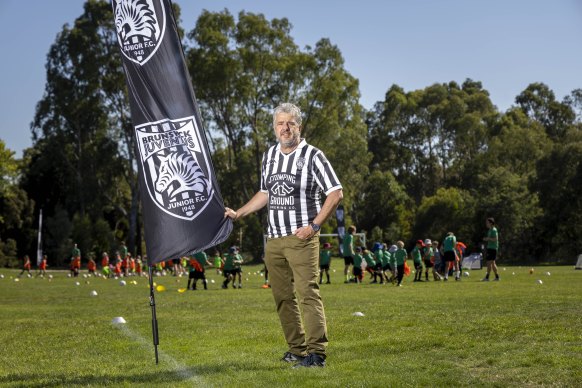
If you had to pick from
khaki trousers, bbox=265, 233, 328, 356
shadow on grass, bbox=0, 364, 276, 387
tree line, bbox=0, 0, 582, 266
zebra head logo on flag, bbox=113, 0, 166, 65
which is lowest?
shadow on grass, bbox=0, 364, 276, 387

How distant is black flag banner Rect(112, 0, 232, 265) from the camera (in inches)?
291

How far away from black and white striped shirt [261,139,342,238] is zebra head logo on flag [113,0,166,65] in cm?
183

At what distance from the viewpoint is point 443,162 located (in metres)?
83.6

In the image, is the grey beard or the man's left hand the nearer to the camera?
the man's left hand

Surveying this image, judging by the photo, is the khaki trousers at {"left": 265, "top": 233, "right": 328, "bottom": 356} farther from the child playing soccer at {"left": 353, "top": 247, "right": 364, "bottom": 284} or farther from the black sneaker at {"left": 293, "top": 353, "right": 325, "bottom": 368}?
the child playing soccer at {"left": 353, "top": 247, "right": 364, "bottom": 284}

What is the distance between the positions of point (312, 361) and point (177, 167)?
232 cm

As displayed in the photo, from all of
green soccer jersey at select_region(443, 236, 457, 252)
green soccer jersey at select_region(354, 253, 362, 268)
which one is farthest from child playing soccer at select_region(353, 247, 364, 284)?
green soccer jersey at select_region(443, 236, 457, 252)

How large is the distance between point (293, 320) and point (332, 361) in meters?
0.53

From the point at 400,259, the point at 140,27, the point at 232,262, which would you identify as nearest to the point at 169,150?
the point at 140,27

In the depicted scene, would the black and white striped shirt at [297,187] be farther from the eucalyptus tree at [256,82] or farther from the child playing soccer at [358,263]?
the eucalyptus tree at [256,82]

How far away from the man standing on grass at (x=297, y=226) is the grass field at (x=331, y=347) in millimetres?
326

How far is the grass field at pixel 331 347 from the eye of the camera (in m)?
6.17

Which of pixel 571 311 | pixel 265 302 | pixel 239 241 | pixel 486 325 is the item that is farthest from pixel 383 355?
pixel 239 241

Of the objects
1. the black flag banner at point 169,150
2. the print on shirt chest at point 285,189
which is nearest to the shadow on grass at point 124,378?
the black flag banner at point 169,150
